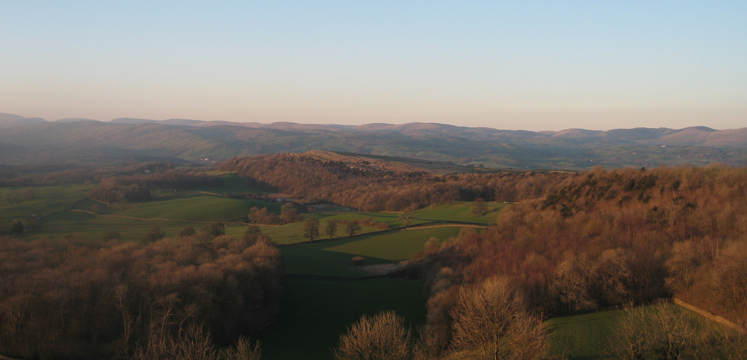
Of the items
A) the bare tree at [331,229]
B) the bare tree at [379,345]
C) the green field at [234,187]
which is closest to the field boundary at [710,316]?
the bare tree at [379,345]

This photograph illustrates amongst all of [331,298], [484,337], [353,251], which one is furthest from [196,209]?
[484,337]

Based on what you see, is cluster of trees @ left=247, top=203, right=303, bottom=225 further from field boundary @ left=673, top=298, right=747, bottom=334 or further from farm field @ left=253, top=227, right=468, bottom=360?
field boundary @ left=673, top=298, right=747, bottom=334

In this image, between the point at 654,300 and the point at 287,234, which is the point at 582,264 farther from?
the point at 287,234

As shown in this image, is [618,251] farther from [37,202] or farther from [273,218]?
[37,202]

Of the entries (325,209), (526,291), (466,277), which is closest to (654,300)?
(526,291)

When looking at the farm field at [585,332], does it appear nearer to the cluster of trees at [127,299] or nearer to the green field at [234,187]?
the cluster of trees at [127,299]

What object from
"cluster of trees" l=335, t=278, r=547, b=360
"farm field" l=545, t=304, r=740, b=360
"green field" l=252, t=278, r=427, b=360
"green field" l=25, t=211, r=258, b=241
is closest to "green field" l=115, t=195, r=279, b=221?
"green field" l=25, t=211, r=258, b=241
